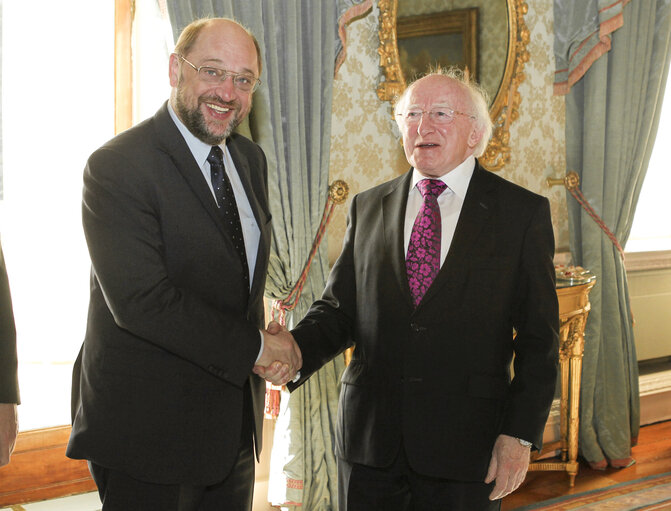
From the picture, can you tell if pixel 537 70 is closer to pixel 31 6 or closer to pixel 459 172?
pixel 459 172

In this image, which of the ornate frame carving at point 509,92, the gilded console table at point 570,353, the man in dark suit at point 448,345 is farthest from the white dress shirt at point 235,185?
the ornate frame carving at point 509,92

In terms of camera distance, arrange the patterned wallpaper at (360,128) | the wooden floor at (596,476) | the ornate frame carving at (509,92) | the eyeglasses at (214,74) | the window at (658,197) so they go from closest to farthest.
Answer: the eyeglasses at (214,74) → the patterned wallpaper at (360,128) → the wooden floor at (596,476) → the ornate frame carving at (509,92) → the window at (658,197)

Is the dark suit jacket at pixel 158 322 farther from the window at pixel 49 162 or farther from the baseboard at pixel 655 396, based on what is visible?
the baseboard at pixel 655 396

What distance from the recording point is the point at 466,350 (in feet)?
6.04

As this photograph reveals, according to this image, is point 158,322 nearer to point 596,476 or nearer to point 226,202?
point 226,202

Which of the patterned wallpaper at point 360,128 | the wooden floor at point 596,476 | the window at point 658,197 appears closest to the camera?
the patterned wallpaper at point 360,128

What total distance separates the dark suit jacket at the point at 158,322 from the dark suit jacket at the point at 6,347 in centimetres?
16

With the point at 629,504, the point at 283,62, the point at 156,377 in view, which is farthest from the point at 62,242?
the point at 629,504

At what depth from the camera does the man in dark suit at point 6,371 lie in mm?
1738

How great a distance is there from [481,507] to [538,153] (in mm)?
2679

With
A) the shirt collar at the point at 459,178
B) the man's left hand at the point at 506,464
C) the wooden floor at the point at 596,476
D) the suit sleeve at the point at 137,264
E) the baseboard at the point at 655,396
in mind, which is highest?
the shirt collar at the point at 459,178

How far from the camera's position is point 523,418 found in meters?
1.79

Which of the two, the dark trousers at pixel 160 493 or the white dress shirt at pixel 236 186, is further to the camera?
the white dress shirt at pixel 236 186

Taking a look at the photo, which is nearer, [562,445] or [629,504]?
[629,504]
